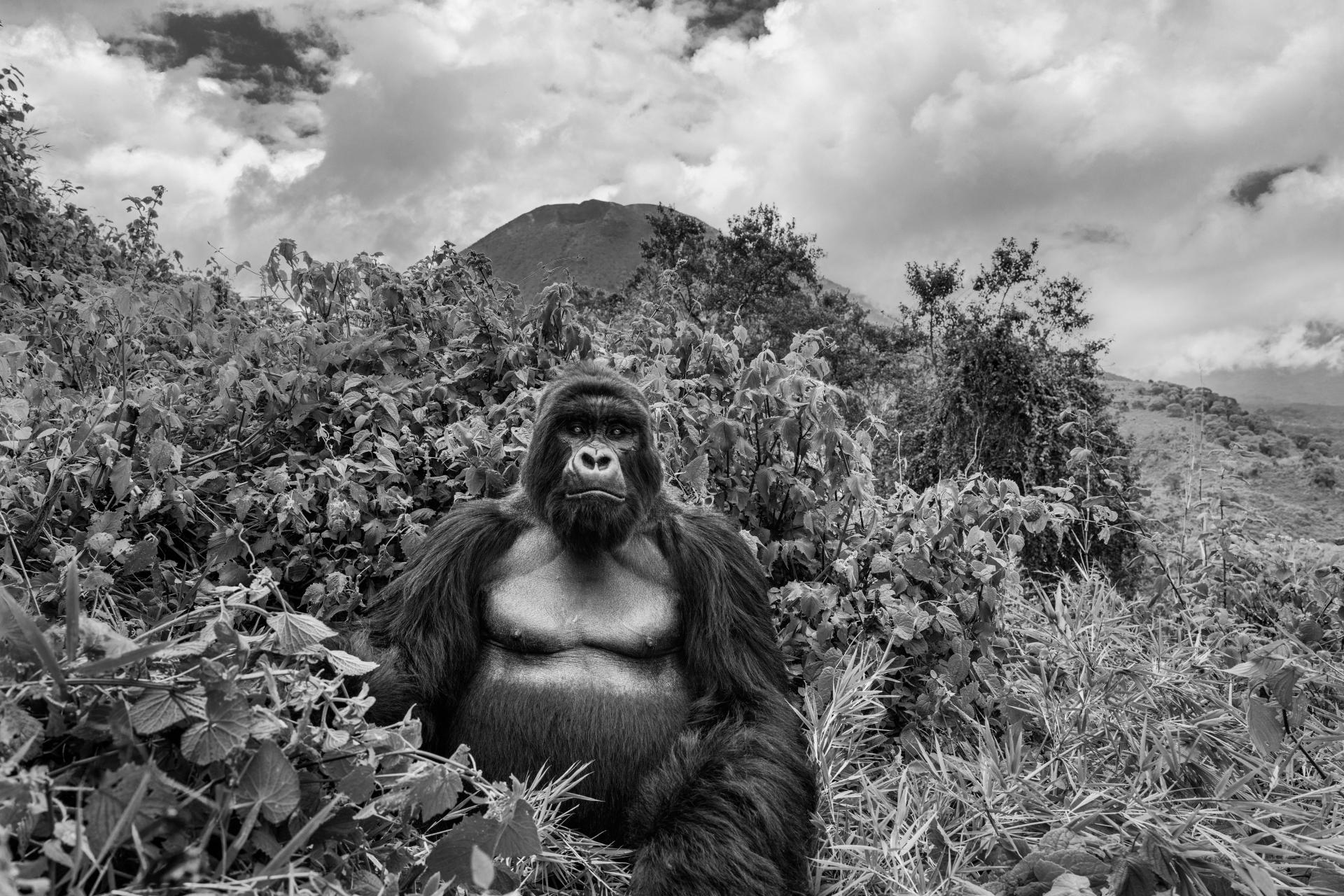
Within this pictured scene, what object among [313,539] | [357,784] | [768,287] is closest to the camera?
[357,784]

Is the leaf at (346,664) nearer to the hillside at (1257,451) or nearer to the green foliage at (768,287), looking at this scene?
the hillside at (1257,451)

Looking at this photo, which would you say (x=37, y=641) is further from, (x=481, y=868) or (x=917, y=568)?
(x=917, y=568)

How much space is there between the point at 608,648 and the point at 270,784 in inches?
62.4

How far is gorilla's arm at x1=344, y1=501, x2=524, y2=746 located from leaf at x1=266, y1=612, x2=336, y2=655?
1.07 m

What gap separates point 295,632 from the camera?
1727 mm

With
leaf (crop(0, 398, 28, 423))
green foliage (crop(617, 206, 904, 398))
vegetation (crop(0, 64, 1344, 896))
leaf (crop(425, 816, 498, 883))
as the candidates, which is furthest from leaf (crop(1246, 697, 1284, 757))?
green foliage (crop(617, 206, 904, 398))

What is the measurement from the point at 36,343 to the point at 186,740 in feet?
14.3

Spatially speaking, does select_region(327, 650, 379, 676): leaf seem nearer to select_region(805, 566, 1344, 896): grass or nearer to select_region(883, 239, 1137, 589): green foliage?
select_region(805, 566, 1344, 896): grass

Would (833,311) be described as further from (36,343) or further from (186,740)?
(186,740)

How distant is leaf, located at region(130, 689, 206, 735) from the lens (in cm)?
145

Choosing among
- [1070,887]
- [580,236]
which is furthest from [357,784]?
[580,236]

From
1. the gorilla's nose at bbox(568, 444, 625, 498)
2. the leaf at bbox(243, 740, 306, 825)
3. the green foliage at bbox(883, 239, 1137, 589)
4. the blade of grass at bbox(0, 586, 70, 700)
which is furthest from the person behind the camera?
the green foliage at bbox(883, 239, 1137, 589)

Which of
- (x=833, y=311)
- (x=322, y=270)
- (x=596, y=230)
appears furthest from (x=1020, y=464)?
(x=596, y=230)

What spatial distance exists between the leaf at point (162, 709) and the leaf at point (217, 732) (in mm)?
26
